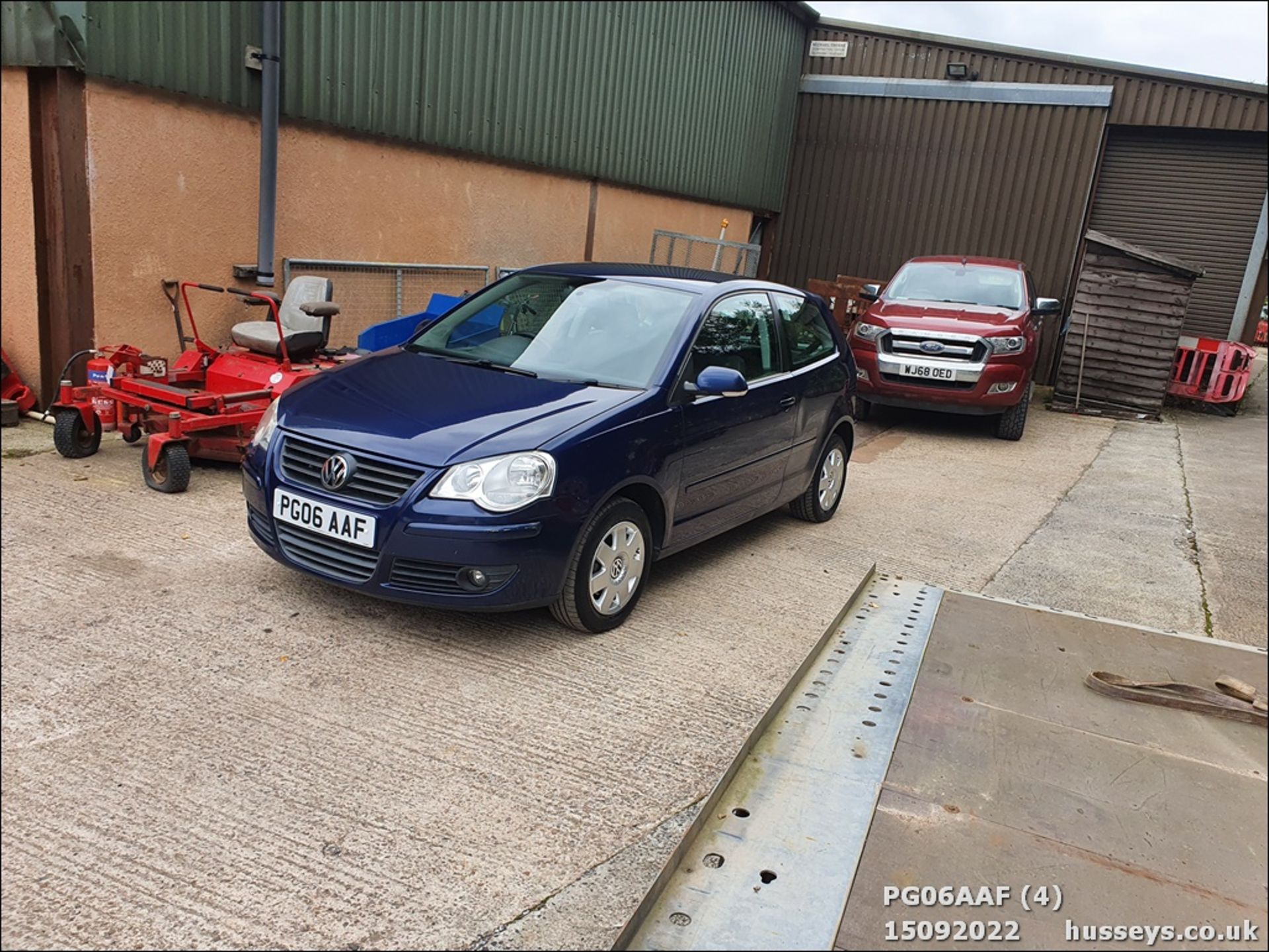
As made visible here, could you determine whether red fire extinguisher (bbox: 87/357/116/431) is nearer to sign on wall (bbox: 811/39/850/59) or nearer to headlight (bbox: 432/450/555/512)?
headlight (bbox: 432/450/555/512)

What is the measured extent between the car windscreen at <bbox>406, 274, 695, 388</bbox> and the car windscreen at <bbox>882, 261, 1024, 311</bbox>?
599 centimetres

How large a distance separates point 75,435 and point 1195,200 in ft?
48.5

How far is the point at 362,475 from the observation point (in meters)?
3.59

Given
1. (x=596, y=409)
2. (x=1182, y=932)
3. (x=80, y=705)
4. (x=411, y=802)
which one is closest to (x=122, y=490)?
(x=80, y=705)

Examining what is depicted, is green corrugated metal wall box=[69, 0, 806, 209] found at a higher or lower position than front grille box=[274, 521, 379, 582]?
higher

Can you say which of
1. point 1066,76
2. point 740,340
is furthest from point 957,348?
point 1066,76

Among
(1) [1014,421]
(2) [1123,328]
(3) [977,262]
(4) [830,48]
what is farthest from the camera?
(4) [830,48]

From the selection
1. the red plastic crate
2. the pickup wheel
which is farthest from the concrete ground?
the red plastic crate

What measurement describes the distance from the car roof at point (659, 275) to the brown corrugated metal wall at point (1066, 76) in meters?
11.4

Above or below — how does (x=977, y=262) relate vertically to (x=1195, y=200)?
below

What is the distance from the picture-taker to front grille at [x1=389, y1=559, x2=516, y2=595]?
352 centimetres

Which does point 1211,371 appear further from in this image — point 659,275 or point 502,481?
point 502,481

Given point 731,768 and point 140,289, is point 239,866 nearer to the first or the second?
point 731,768

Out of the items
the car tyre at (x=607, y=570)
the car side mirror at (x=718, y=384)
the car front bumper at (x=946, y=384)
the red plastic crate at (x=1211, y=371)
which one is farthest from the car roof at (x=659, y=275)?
the red plastic crate at (x=1211, y=371)
